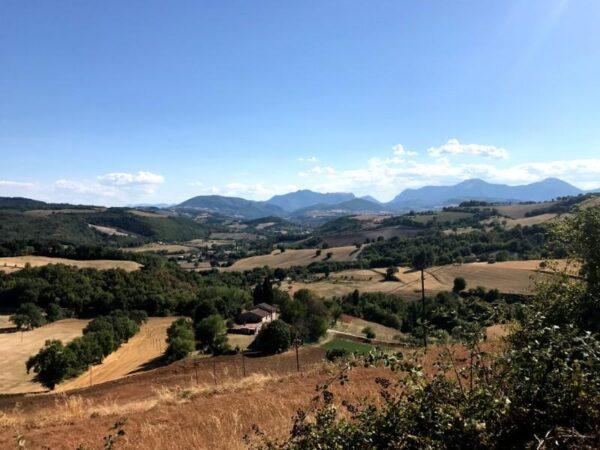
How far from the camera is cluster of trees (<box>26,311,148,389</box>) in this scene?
52.8m

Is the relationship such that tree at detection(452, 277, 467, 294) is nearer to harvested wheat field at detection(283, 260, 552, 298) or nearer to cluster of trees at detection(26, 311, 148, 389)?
harvested wheat field at detection(283, 260, 552, 298)

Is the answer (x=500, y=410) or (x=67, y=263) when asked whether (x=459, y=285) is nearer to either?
(x=500, y=410)

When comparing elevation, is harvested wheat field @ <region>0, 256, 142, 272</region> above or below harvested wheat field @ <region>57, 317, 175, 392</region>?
above

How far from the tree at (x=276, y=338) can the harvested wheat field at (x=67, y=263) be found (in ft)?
250

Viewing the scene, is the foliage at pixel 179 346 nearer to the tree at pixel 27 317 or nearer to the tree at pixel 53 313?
the tree at pixel 27 317

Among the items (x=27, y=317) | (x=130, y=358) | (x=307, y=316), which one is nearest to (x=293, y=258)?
(x=27, y=317)

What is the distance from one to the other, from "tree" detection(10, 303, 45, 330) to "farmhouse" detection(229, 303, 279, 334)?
44635mm

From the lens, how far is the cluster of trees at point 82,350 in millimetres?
52750

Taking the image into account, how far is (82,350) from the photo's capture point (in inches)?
2411

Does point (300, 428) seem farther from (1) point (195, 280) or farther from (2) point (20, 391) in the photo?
(1) point (195, 280)

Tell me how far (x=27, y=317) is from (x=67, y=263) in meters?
36.8

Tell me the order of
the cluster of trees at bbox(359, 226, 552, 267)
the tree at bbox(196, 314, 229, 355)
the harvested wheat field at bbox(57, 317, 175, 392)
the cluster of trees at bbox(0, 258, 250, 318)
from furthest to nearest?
the cluster of trees at bbox(359, 226, 552, 267)
the cluster of trees at bbox(0, 258, 250, 318)
the tree at bbox(196, 314, 229, 355)
the harvested wheat field at bbox(57, 317, 175, 392)

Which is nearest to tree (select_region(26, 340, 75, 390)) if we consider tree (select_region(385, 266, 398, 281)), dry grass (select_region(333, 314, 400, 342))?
dry grass (select_region(333, 314, 400, 342))

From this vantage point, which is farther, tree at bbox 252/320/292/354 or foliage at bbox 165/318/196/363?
foliage at bbox 165/318/196/363
